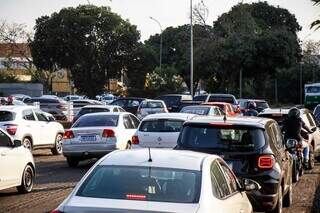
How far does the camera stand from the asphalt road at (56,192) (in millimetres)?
11432

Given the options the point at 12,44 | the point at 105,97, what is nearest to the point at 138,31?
the point at 105,97

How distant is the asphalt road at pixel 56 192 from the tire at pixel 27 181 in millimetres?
143

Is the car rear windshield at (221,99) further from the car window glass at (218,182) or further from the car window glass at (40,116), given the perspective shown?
the car window glass at (218,182)

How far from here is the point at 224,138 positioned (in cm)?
998

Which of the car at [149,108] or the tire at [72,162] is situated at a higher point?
the car at [149,108]

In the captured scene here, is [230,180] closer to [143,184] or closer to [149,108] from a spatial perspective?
[143,184]

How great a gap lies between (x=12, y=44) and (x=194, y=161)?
71.8 metres

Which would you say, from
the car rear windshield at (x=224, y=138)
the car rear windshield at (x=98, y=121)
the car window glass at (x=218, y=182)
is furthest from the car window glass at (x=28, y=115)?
the car window glass at (x=218, y=182)

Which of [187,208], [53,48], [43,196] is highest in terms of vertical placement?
[53,48]

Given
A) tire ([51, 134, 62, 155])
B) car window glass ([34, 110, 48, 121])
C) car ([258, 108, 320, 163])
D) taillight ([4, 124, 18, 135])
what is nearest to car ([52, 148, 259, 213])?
car ([258, 108, 320, 163])

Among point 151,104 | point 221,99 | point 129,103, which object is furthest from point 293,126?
point 129,103

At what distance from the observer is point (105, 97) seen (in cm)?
7075

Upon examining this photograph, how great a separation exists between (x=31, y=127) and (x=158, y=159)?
1490cm

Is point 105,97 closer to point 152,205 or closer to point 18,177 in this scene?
point 18,177
